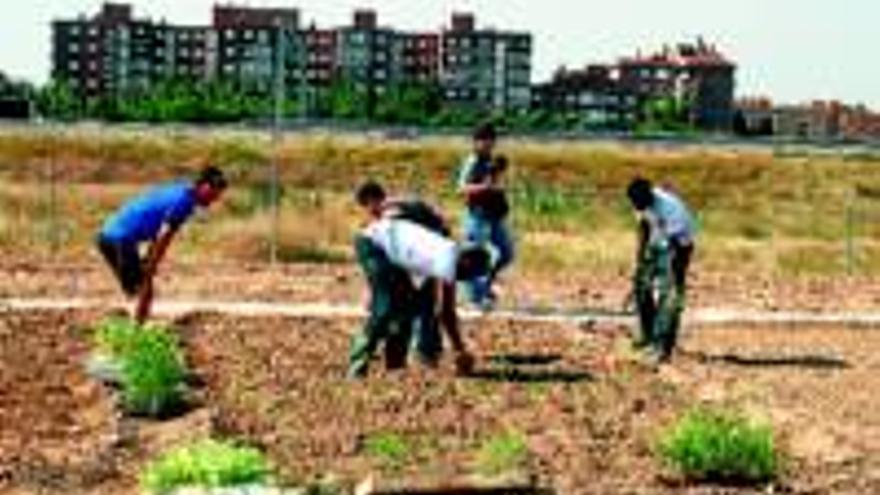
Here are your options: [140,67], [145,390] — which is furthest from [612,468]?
[140,67]

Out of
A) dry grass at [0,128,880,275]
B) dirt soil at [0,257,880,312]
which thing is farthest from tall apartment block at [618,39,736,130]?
dirt soil at [0,257,880,312]

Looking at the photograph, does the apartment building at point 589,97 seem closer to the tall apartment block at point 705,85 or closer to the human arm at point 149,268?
the tall apartment block at point 705,85

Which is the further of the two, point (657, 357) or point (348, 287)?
point (348, 287)

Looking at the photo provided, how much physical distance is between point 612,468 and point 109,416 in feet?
12.7

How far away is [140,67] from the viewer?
651 ft

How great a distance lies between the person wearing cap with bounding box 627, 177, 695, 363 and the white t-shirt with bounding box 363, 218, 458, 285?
2.84m

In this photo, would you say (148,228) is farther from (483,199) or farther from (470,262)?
(483,199)

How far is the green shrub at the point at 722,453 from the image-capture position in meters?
13.0

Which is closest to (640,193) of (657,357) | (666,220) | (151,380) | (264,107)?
(666,220)

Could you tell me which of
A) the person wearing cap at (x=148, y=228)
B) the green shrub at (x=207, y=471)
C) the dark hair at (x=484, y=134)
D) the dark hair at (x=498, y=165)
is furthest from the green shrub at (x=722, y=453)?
the dark hair at (x=498, y=165)

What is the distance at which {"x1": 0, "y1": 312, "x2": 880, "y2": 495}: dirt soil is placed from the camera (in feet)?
44.1

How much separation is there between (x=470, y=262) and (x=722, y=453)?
3672 millimetres

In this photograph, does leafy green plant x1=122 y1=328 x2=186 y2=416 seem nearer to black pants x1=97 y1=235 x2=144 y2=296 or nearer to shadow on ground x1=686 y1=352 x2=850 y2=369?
black pants x1=97 y1=235 x2=144 y2=296

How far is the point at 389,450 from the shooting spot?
43.9ft
